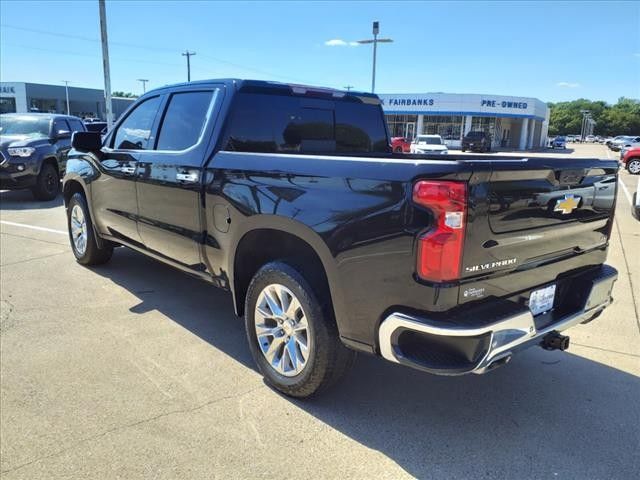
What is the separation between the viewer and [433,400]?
3.24 m

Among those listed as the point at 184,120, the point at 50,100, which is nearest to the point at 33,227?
the point at 184,120

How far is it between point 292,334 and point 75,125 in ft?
Result: 38.3

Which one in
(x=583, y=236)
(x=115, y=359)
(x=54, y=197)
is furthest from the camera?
(x=54, y=197)

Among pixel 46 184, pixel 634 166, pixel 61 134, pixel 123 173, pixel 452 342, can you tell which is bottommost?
pixel 46 184

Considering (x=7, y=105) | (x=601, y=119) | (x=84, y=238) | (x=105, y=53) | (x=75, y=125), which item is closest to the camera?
(x=84, y=238)

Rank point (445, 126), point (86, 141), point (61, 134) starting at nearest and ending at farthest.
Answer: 1. point (86, 141)
2. point (61, 134)
3. point (445, 126)

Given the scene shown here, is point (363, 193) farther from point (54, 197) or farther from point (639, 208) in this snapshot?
point (54, 197)

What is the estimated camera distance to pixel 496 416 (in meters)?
3.06

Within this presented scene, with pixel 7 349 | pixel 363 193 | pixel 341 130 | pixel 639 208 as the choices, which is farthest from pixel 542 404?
pixel 639 208

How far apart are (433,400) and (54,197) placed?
36.5ft

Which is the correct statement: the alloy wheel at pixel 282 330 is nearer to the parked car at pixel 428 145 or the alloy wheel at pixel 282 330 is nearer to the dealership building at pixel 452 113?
the parked car at pixel 428 145

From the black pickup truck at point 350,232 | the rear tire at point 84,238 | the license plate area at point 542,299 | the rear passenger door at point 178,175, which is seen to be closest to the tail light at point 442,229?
the black pickup truck at point 350,232

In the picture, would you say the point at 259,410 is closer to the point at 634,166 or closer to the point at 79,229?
the point at 79,229

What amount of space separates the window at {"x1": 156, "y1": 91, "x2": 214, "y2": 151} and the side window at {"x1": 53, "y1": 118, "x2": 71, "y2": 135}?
908 cm
